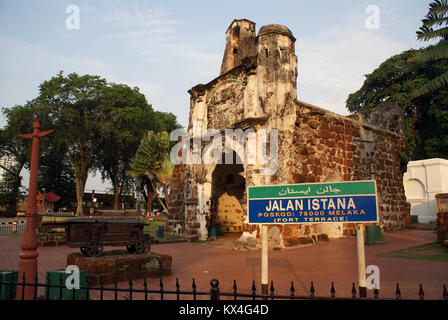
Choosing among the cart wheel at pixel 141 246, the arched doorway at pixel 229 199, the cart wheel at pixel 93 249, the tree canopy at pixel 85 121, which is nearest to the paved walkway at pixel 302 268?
the cart wheel at pixel 141 246

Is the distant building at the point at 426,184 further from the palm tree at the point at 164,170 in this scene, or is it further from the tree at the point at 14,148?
the tree at the point at 14,148

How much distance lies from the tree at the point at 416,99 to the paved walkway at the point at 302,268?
2083cm

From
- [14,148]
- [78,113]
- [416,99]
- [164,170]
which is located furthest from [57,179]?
[416,99]

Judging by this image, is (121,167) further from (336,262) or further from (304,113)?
(336,262)

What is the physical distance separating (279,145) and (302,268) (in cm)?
499

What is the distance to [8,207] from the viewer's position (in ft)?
120

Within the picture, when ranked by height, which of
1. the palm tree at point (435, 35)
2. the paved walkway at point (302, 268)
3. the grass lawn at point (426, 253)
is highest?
the palm tree at point (435, 35)

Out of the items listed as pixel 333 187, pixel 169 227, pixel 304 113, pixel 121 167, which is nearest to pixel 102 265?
pixel 333 187

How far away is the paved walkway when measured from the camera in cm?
578

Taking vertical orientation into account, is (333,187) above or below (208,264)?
above

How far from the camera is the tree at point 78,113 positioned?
2798 centimetres

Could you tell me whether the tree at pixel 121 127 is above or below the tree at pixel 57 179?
above

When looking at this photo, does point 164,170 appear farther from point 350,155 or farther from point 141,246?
point 141,246

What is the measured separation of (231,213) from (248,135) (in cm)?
719
